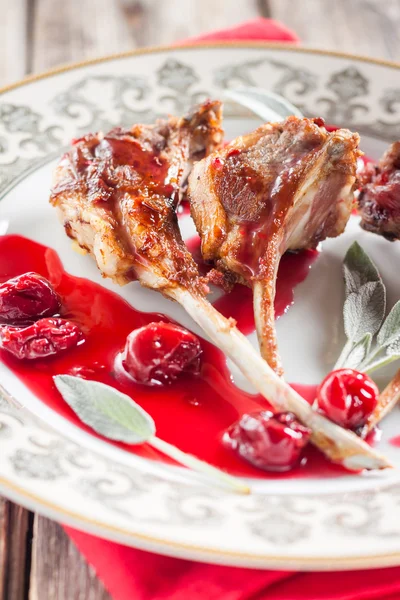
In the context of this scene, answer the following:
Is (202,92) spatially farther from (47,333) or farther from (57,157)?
(47,333)

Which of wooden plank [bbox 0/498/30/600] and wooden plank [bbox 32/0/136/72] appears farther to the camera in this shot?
wooden plank [bbox 32/0/136/72]

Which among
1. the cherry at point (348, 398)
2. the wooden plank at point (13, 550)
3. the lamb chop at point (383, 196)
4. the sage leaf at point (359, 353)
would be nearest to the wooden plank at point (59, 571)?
the wooden plank at point (13, 550)

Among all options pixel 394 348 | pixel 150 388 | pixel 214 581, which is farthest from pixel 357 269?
pixel 214 581

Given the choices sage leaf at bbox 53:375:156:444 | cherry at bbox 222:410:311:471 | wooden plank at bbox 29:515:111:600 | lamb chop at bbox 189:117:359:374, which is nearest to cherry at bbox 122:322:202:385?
sage leaf at bbox 53:375:156:444

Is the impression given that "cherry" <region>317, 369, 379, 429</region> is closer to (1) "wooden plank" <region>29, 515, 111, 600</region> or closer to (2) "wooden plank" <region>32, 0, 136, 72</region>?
(1) "wooden plank" <region>29, 515, 111, 600</region>

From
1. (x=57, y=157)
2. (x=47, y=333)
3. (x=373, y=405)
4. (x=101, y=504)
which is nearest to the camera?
(x=101, y=504)

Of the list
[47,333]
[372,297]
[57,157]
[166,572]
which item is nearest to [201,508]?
[166,572]

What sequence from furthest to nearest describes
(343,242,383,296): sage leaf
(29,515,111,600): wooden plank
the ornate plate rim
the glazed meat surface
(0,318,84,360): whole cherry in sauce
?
the ornate plate rim → (343,242,383,296): sage leaf → the glazed meat surface → (0,318,84,360): whole cherry in sauce → (29,515,111,600): wooden plank
